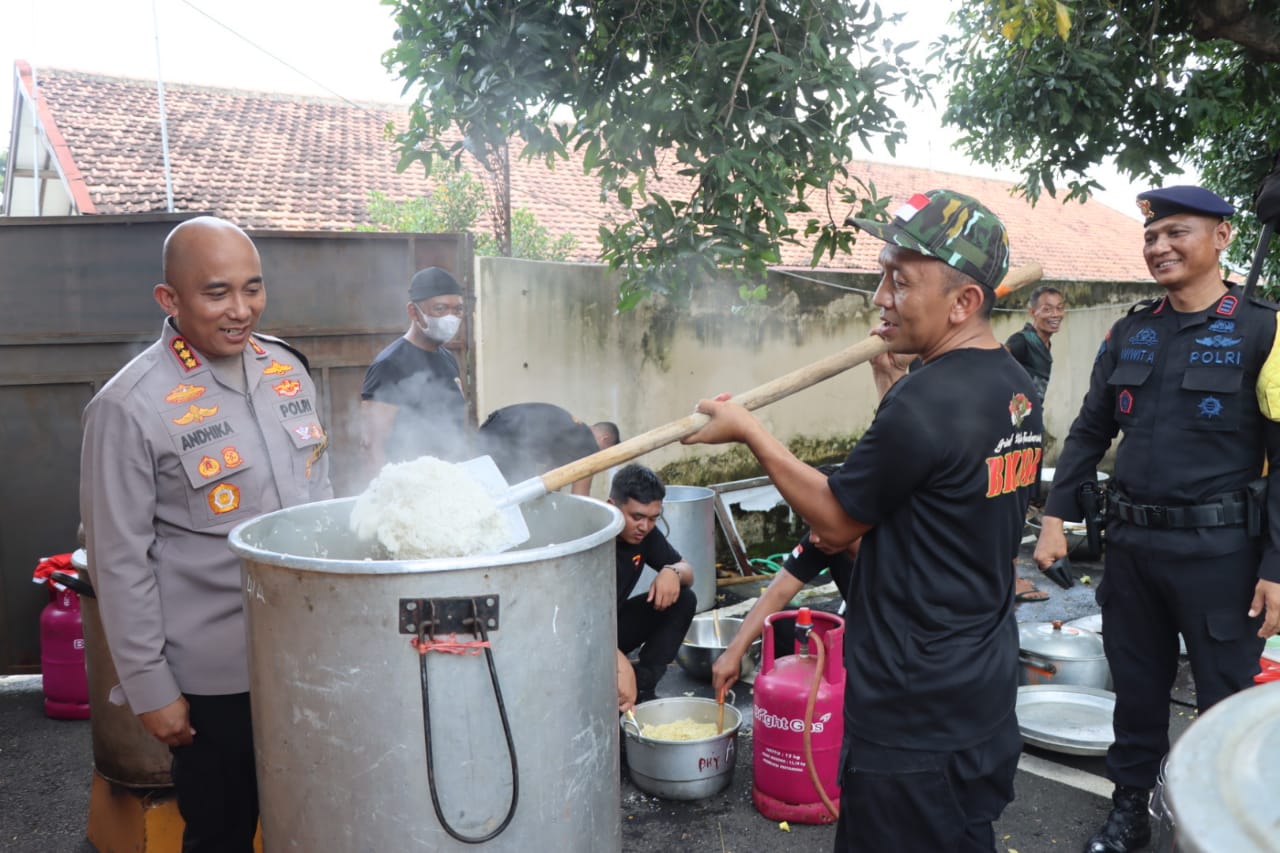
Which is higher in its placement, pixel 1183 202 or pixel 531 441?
pixel 1183 202

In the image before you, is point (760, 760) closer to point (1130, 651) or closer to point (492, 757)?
point (1130, 651)

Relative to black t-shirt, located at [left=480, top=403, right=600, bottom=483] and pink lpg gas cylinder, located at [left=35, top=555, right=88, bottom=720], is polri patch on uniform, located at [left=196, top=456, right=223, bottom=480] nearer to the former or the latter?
black t-shirt, located at [left=480, top=403, right=600, bottom=483]

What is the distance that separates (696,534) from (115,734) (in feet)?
11.9

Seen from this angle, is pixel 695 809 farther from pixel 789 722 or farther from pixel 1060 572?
pixel 1060 572

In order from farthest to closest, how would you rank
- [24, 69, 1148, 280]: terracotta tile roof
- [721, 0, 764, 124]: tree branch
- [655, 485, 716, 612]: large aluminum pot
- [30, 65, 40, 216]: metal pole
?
1. [30, 65, 40, 216]: metal pole
2. [24, 69, 1148, 280]: terracotta tile roof
3. [655, 485, 716, 612]: large aluminum pot
4. [721, 0, 764, 124]: tree branch

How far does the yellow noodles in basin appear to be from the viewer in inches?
146

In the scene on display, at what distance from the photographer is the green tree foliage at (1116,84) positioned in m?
5.90

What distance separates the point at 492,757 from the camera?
1795mm

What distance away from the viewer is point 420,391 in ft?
15.4

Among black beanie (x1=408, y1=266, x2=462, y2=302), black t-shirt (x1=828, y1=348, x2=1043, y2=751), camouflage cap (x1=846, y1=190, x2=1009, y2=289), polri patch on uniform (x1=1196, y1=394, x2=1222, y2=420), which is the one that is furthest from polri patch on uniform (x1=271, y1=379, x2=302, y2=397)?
polri patch on uniform (x1=1196, y1=394, x2=1222, y2=420)

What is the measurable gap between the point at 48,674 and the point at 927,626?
443 cm

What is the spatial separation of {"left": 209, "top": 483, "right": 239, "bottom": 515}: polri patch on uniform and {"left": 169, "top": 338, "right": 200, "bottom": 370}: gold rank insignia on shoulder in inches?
12.4

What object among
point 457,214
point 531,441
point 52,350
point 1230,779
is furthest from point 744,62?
point 457,214

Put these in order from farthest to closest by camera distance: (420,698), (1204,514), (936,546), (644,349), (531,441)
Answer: (644,349), (531,441), (1204,514), (936,546), (420,698)
